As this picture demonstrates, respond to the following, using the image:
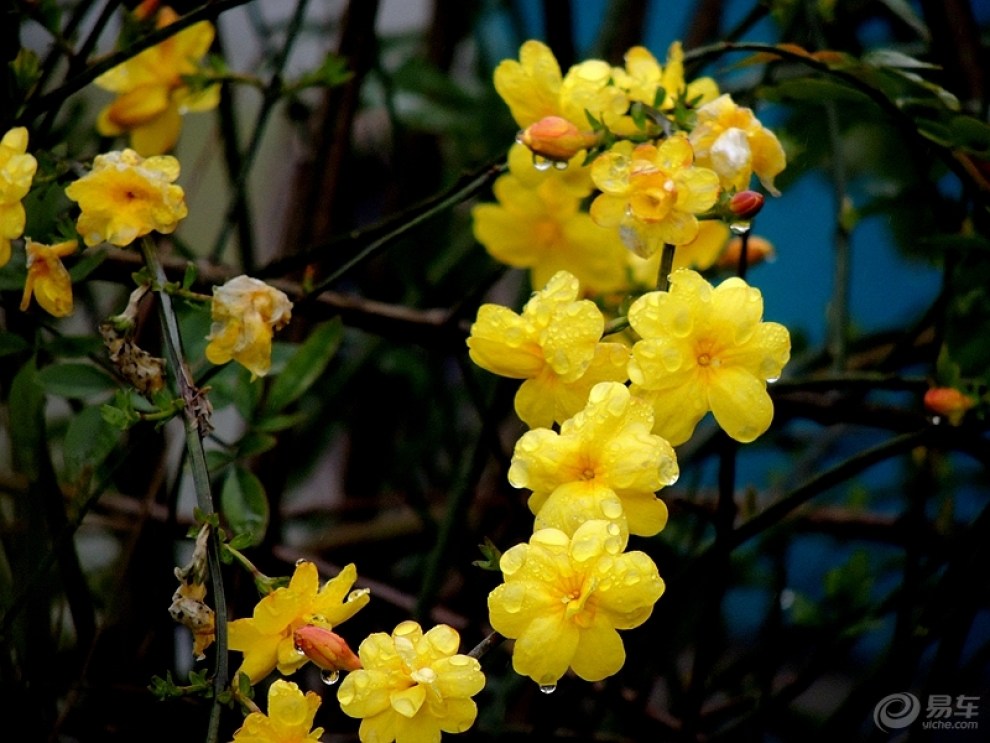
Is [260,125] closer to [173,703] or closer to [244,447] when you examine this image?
[244,447]

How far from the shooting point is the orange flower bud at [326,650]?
0.40 metres

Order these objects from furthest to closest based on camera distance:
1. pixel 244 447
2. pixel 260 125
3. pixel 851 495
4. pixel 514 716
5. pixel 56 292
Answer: pixel 851 495, pixel 514 716, pixel 260 125, pixel 244 447, pixel 56 292

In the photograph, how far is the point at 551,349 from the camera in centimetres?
42

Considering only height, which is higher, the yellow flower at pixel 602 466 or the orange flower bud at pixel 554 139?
the orange flower bud at pixel 554 139

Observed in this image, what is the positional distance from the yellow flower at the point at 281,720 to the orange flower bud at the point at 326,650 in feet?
0.07

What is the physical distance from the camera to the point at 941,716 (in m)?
0.65

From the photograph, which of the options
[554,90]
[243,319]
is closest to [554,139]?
[554,90]

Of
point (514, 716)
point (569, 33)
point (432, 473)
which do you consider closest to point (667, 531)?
point (514, 716)

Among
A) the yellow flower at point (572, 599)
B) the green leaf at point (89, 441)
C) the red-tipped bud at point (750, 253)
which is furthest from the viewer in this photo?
the red-tipped bud at point (750, 253)

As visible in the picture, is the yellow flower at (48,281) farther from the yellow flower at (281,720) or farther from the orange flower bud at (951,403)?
the orange flower bud at (951,403)

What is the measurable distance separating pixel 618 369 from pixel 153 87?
0.40 metres

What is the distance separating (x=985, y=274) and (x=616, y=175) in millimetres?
310

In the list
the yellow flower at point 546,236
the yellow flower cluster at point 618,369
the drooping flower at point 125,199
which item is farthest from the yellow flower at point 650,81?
the drooping flower at point 125,199

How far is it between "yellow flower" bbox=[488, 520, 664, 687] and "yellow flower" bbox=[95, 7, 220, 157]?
430 mm
